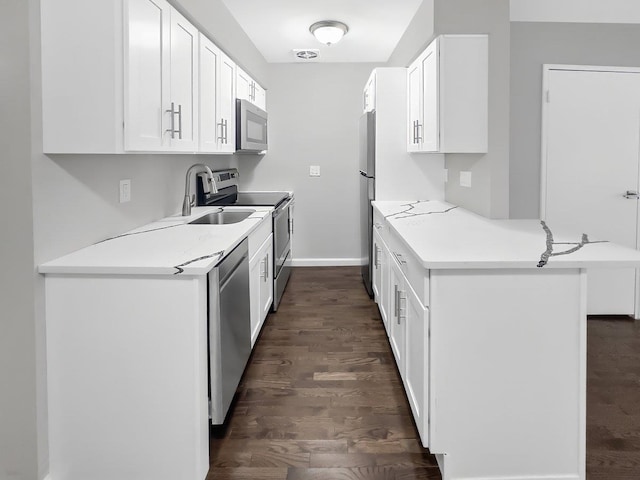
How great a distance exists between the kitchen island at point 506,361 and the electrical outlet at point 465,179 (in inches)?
60.0

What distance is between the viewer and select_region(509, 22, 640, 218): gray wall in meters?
3.56

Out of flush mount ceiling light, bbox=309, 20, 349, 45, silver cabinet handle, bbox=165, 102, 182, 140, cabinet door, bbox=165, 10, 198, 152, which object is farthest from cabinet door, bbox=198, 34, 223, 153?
flush mount ceiling light, bbox=309, 20, 349, 45

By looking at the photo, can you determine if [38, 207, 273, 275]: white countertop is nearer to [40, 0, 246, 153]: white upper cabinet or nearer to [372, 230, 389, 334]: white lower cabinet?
[40, 0, 246, 153]: white upper cabinet

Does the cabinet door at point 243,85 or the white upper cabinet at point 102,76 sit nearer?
the white upper cabinet at point 102,76

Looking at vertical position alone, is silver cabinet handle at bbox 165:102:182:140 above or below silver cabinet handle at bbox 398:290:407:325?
above

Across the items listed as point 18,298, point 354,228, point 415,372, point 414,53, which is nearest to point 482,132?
point 414,53

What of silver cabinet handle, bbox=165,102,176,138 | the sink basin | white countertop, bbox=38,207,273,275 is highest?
silver cabinet handle, bbox=165,102,176,138

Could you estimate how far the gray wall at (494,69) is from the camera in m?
2.96

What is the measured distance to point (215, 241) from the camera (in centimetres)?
231

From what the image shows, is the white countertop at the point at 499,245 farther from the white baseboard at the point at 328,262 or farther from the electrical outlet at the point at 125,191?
the white baseboard at the point at 328,262

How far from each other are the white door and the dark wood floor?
30.4 inches

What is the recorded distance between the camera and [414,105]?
3693mm

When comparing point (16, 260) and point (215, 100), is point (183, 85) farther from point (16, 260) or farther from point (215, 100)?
point (16, 260)

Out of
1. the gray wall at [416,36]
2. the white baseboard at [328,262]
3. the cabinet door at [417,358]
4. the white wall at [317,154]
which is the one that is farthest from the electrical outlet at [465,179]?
the white baseboard at [328,262]
